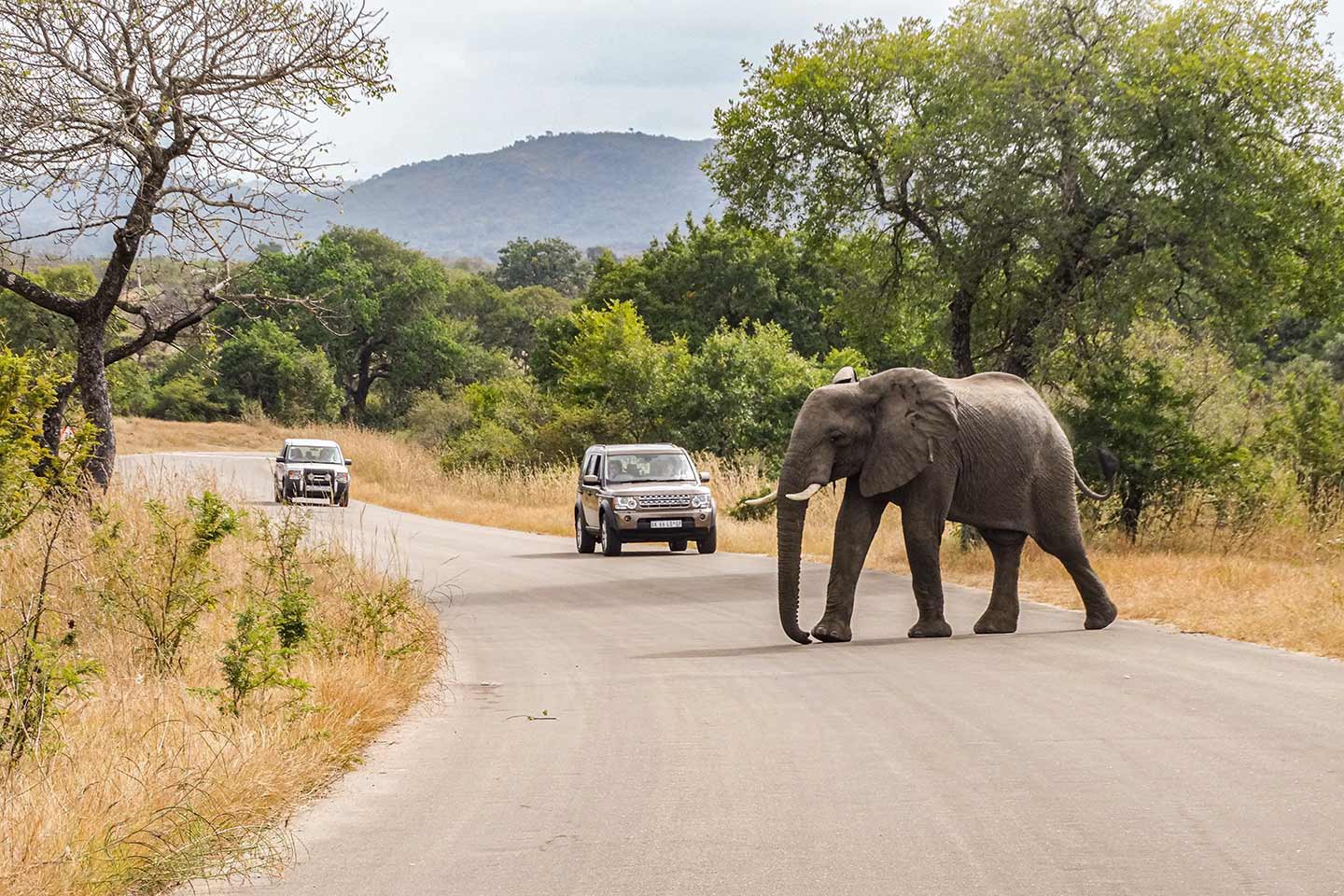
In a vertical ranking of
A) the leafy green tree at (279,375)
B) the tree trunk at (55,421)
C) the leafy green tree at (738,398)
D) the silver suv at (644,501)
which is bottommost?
the silver suv at (644,501)

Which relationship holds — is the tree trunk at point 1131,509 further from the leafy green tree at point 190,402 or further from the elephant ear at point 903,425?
the leafy green tree at point 190,402

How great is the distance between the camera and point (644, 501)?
26.1 meters

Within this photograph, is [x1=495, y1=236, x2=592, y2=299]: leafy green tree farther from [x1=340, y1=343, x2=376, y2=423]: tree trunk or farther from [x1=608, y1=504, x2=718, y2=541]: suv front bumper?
[x1=608, y1=504, x2=718, y2=541]: suv front bumper

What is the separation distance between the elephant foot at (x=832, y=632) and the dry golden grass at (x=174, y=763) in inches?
129

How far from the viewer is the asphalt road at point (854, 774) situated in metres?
6.24

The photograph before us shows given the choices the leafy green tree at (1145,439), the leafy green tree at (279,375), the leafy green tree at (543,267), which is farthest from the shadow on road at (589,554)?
the leafy green tree at (543,267)

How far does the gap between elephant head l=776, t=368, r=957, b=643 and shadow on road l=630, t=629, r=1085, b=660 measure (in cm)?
70

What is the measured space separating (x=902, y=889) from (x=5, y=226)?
1333 centimetres

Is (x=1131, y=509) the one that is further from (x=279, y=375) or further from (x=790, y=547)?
(x=279, y=375)

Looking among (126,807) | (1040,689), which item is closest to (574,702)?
(1040,689)

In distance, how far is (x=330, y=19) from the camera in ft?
55.2

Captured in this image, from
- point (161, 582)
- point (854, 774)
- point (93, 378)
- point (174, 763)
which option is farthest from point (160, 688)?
point (93, 378)

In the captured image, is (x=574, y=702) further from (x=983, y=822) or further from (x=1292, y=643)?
(x=1292, y=643)

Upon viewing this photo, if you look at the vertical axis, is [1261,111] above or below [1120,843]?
above
